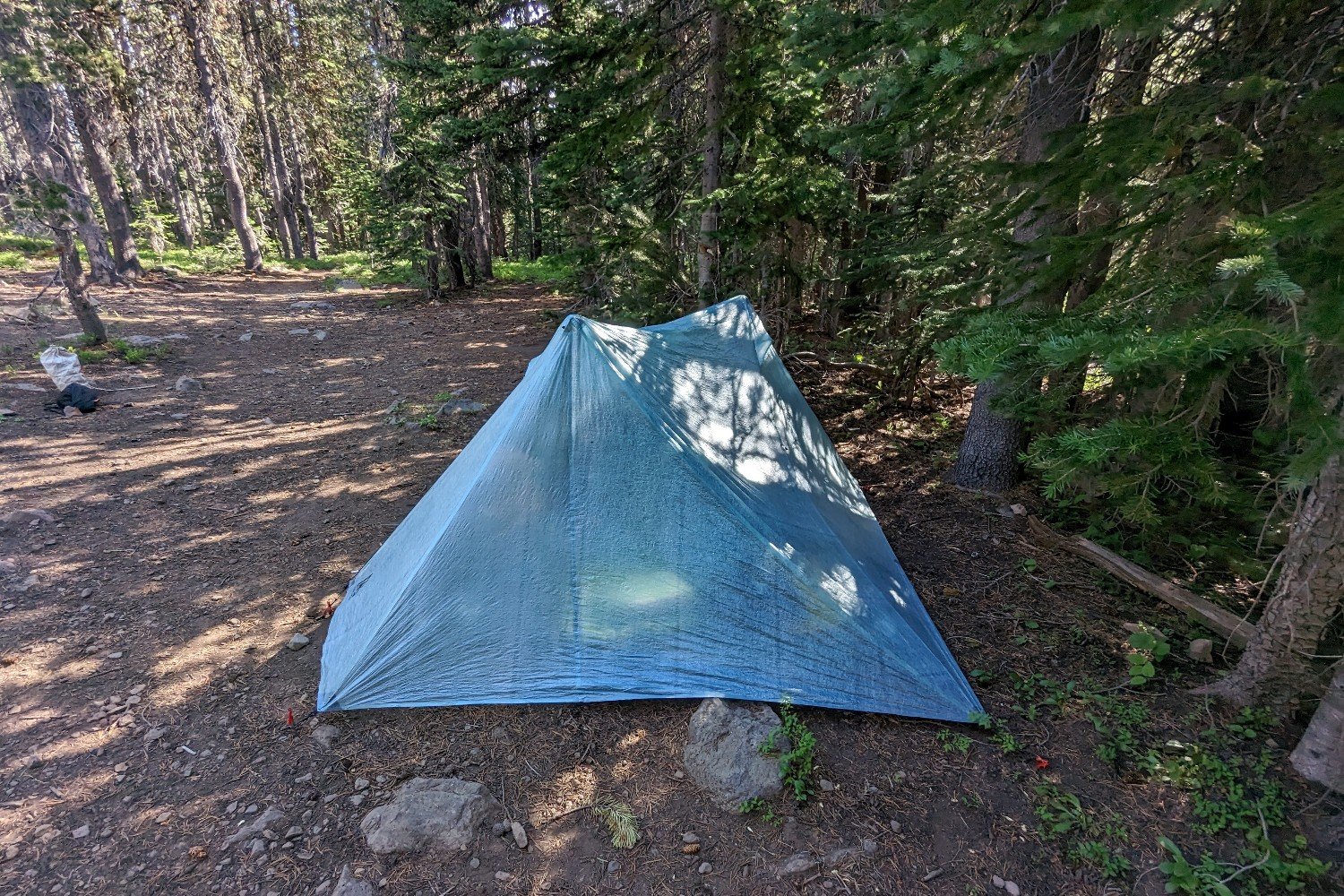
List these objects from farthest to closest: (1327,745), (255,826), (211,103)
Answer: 1. (211,103)
2. (255,826)
3. (1327,745)

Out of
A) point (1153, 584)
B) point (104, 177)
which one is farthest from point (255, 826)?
point (104, 177)

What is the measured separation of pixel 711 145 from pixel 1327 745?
6818mm

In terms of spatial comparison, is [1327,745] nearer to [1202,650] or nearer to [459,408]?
[1202,650]

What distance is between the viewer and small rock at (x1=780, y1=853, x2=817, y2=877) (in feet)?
8.32

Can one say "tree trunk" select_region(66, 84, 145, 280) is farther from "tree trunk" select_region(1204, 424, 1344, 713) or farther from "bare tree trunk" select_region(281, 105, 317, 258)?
"tree trunk" select_region(1204, 424, 1344, 713)

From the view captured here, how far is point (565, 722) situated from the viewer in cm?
331

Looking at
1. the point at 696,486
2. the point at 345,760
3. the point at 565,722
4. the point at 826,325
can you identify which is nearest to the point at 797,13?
the point at 696,486

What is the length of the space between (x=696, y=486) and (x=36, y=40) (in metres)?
14.5

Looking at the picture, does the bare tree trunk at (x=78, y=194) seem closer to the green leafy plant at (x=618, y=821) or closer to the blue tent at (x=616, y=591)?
the blue tent at (x=616, y=591)

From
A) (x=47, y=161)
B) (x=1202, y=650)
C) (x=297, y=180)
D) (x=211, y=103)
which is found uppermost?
(x=211, y=103)

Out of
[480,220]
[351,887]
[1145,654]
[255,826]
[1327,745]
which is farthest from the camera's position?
[480,220]

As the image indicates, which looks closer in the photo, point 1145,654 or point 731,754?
point 731,754

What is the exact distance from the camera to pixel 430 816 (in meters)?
2.73

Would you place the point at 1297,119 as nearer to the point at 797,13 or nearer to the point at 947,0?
the point at 947,0
